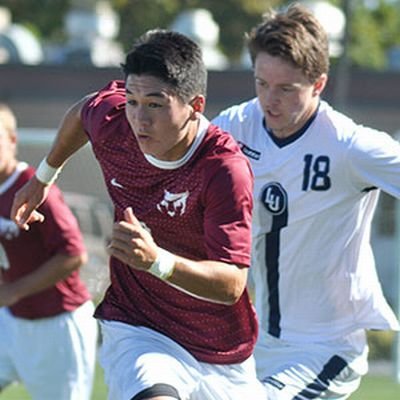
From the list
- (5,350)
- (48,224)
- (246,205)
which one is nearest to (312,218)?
(246,205)

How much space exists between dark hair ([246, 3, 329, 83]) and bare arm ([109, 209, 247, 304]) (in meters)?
1.25

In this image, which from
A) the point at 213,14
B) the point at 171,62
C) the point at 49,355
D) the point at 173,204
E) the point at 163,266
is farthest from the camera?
the point at 213,14

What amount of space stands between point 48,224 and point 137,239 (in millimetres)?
3210

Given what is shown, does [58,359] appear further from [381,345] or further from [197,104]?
[381,345]

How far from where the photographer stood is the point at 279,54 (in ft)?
19.9

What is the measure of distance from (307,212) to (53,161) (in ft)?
3.42

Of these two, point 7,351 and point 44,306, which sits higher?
point 44,306

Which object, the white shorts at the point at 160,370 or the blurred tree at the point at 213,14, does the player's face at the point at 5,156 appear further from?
the blurred tree at the point at 213,14

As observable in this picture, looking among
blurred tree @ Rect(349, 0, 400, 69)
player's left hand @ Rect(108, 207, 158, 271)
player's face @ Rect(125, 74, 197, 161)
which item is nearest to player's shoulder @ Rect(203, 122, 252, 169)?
player's face @ Rect(125, 74, 197, 161)

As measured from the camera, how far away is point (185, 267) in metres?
4.93

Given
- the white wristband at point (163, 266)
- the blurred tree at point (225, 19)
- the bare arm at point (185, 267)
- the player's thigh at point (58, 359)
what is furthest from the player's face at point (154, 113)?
the blurred tree at point (225, 19)

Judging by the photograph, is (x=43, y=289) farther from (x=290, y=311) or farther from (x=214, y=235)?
(x=214, y=235)

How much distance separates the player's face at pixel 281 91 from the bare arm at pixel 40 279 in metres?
2.07

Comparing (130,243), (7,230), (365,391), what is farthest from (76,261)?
(365,391)
